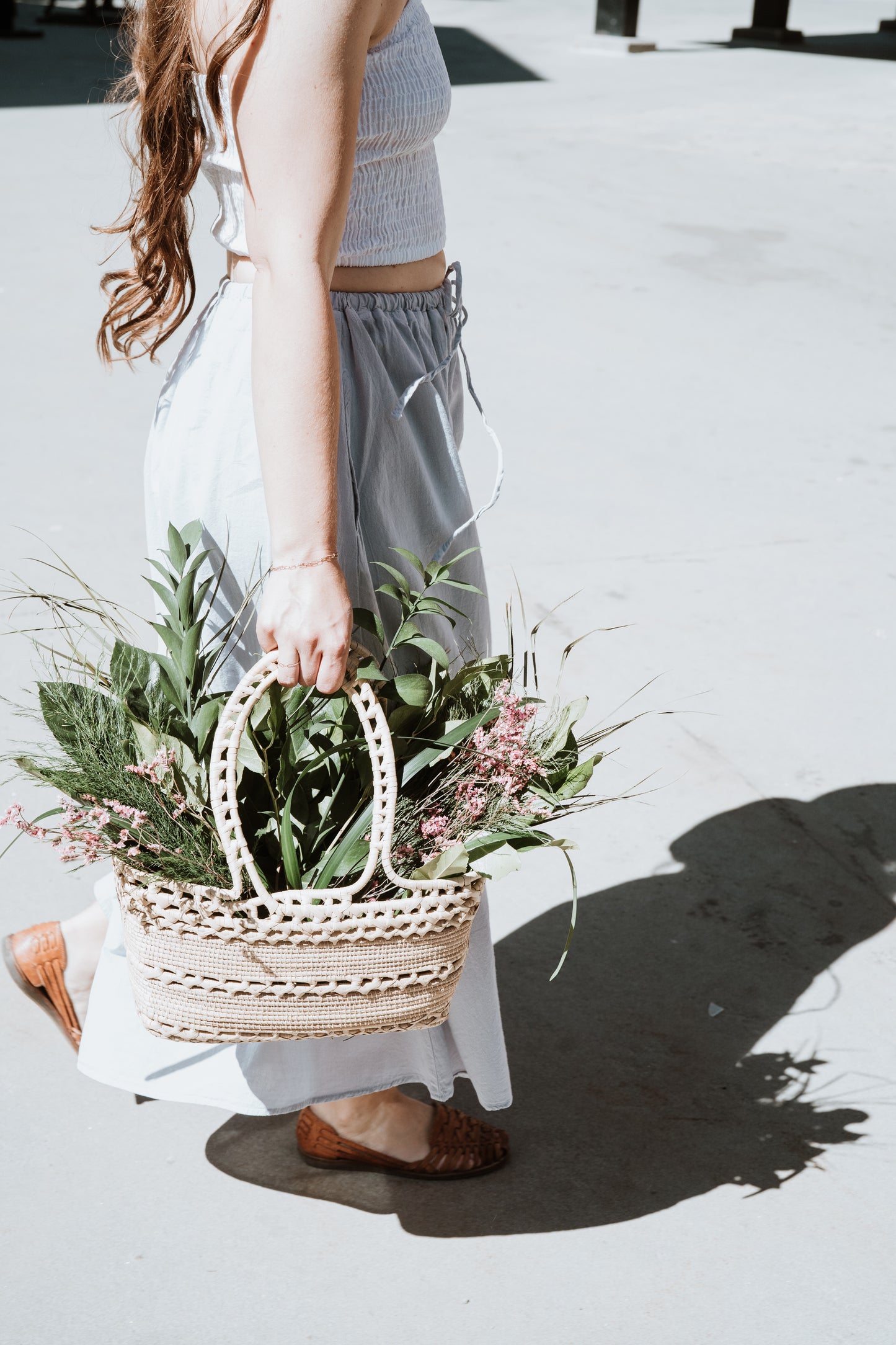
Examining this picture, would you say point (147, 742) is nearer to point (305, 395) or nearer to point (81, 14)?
point (305, 395)

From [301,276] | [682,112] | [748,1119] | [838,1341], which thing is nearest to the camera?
[301,276]

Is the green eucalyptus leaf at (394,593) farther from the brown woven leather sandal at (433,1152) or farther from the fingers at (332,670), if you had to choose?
the brown woven leather sandal at (433,1152)

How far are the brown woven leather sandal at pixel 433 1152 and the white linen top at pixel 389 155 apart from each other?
3.77ft

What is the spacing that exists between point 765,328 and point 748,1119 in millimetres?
4249

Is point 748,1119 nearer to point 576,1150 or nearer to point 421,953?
point 576,1150

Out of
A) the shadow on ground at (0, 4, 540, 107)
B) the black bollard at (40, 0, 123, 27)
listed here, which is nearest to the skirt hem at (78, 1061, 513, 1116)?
the shadow on ground at (0, 4, 540, 107)

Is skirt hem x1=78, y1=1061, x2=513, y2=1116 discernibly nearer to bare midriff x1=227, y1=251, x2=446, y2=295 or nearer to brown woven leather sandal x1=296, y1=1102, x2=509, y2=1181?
brown woven leather sandal x1=296, y1=1102, x2=509, y2=1181

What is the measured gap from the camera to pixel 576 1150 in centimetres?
186

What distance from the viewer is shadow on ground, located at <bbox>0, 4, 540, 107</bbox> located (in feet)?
35.3

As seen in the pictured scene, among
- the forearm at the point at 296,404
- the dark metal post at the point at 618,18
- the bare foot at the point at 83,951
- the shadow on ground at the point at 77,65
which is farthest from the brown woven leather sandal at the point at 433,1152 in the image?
the dark metal post at the point at 618,18

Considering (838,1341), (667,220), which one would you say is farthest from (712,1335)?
(667,220)

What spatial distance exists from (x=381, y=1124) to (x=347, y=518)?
2.81 feet

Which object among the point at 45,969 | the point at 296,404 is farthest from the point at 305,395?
the point at 45,969

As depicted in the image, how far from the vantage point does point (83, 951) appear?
6.29 feet
